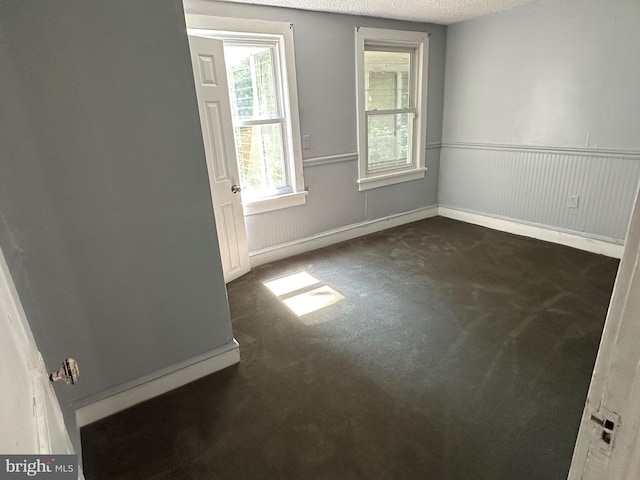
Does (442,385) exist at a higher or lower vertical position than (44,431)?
lower

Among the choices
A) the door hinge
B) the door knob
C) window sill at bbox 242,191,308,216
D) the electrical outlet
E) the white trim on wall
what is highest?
the white trim on wall

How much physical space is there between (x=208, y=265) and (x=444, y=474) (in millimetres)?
1448

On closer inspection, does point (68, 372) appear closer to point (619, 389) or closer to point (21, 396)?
point (21, 396)

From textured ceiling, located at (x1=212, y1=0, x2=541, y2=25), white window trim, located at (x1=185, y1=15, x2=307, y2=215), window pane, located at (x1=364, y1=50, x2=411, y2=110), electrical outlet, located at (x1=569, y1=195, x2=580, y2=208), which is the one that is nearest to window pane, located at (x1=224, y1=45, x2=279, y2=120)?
white window trim, located at (x1=185, y1=15, x2=307, y2=215)

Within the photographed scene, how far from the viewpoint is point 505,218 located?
4.07 metres

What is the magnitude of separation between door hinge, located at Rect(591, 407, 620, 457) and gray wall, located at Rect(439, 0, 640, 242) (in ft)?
11.2

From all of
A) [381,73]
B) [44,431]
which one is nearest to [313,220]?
Result: [381,73]

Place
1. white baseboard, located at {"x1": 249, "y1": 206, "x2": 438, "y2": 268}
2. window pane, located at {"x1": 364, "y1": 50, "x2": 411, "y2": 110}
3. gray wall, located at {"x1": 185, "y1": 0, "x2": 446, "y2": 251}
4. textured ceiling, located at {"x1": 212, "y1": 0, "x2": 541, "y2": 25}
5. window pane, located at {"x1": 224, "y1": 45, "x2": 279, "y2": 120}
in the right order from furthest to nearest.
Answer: window pane, located at {"x1": 364, "y1": 50, "x2": 411, "y2": 110}, white baseboard, located at {"x1": 249, "y1": 206, "x2": 438, "y2": 268}, gray wall, located at {"x1": 185, "y1": 0, "x2": 446, "y2": 251}, window pane, located at {"x1": 224, "y1": 45, "x2": 279, "y2": 120}, textured ceiling, located at {"x1": 212, "y1": 0, "x2": 541, "y2": 25}

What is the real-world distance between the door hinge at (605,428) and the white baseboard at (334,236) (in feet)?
10.2

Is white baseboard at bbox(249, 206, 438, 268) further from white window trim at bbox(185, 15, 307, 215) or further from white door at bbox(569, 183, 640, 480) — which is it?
white door at bbox(569, 183, 640, 480)

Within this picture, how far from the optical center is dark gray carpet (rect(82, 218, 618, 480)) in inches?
58.3

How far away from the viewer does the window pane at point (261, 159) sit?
325 cm

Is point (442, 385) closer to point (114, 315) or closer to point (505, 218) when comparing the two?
point (114, 315)

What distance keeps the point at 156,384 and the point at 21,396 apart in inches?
58.5
